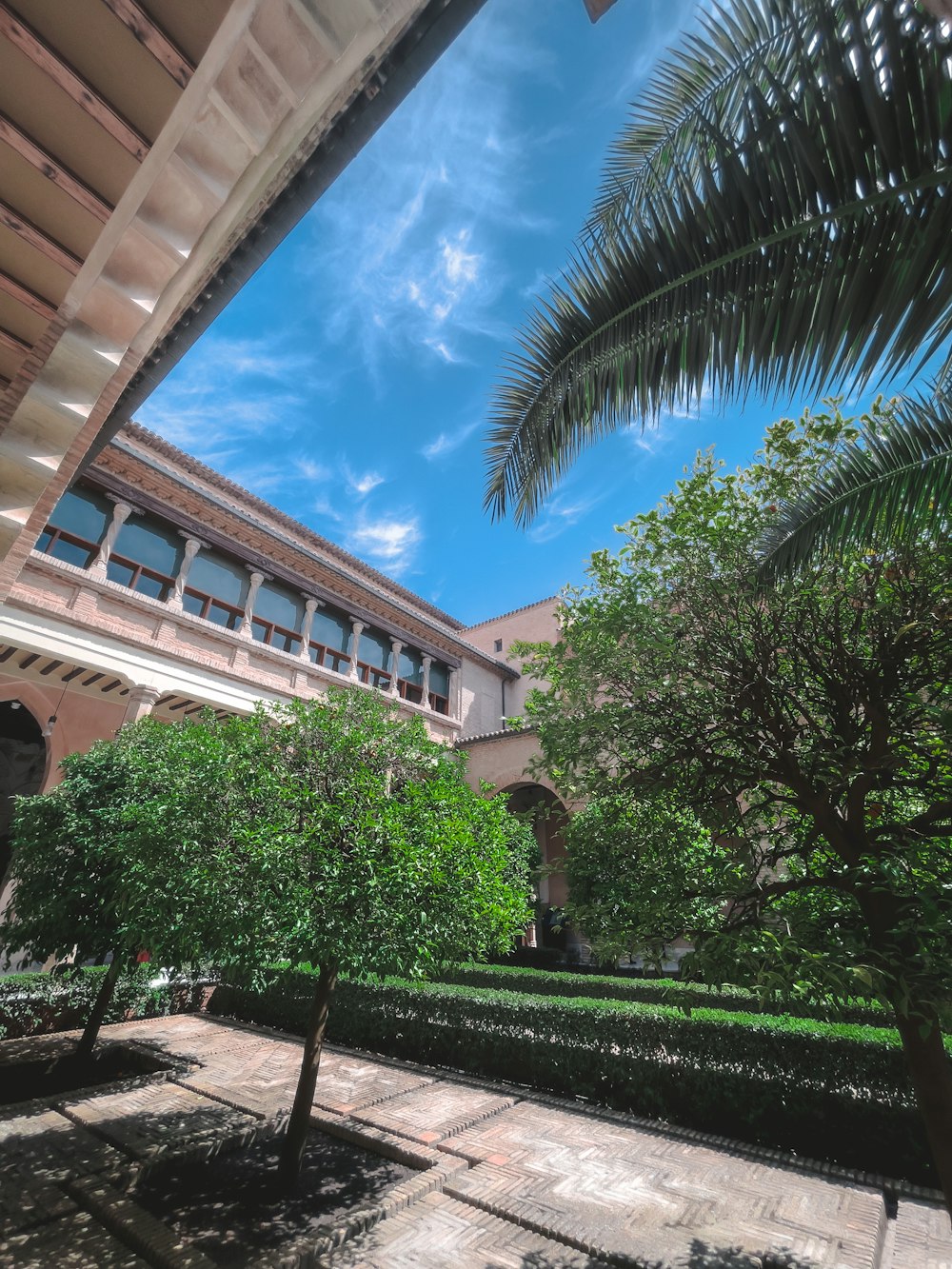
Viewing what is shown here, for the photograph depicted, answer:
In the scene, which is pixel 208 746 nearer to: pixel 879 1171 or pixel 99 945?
pixel 99 945

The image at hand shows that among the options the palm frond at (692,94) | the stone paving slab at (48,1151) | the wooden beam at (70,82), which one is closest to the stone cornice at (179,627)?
the stone paving slab at (48,1151)

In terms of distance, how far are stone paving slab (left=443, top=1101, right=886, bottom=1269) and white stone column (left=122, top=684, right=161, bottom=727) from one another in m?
9.41

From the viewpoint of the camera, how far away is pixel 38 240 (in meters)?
2.32

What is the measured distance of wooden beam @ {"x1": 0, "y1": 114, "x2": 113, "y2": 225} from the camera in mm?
2059

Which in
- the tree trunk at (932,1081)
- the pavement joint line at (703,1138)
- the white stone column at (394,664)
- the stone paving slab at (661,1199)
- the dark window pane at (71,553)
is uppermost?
the white stone column at (394,664)

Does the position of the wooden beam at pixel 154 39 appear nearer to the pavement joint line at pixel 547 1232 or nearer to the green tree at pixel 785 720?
the green tree at pixel 785 720

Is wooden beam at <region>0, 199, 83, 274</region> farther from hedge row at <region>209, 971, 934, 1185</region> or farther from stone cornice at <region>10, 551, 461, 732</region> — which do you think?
stone cornice at <region>10, 551, 461, 732</region>

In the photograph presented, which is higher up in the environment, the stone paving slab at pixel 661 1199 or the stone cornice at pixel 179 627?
the stone cornice at pixel 179 627

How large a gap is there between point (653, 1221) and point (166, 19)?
6.84 meters

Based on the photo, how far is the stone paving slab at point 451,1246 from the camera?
3596 millimetres

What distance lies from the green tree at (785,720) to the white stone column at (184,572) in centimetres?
1029

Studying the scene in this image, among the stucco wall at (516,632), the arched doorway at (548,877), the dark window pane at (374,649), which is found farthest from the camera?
the stucco wall at (516,632)

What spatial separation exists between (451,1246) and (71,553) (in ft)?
40.5

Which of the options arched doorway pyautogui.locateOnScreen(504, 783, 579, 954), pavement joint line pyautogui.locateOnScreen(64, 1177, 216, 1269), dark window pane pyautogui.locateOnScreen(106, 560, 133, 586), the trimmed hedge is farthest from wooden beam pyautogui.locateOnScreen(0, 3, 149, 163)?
arched doorway pyautogui.locateOnScreen(504, 783, 579, 954)
